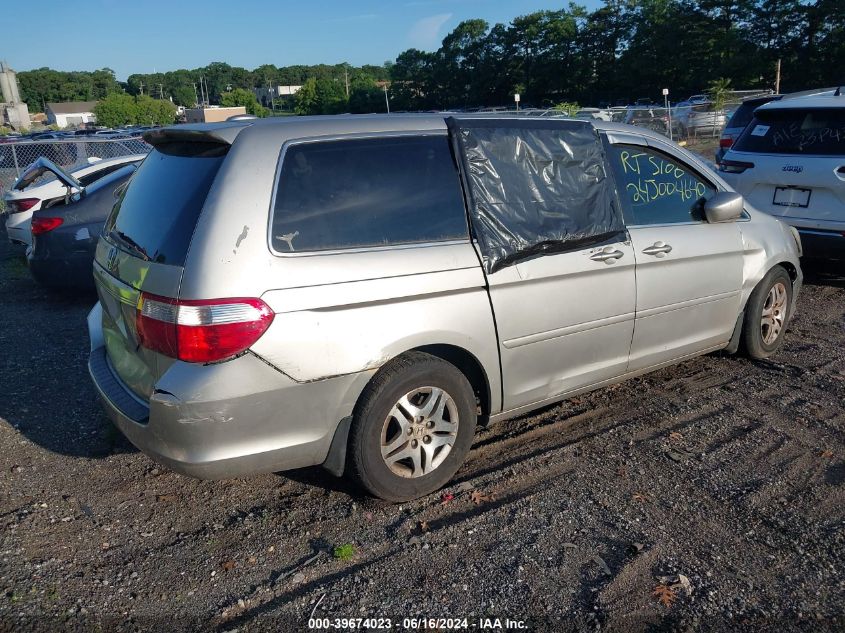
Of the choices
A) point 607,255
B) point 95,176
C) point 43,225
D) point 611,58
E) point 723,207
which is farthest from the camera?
point 611,58

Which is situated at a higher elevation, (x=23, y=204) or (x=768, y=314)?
(x=23, y=204)

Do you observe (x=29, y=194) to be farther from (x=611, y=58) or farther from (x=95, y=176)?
(x=611, y=58)

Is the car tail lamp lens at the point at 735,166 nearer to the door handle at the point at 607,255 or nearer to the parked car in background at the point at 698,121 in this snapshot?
the door handle at the point at 607,255

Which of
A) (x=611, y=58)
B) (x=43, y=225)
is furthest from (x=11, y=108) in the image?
(x=43, y=225)

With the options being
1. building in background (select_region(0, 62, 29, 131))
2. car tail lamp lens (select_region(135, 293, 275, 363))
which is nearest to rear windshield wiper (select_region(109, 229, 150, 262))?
car tail lamp lens (select_region(135, 293, 275, 363))

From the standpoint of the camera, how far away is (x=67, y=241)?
748 centimetres

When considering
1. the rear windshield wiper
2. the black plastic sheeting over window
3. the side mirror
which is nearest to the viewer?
the rear windshield wiper

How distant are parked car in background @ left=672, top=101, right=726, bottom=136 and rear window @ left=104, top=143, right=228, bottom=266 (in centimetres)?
2545

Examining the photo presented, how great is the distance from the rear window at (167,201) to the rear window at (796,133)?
237 inches

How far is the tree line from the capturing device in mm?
52375

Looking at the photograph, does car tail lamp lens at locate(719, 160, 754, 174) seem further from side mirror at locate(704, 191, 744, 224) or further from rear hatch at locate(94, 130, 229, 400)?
rear hatch at locate(94, 130, 229, 400)

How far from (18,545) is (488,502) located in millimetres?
2273

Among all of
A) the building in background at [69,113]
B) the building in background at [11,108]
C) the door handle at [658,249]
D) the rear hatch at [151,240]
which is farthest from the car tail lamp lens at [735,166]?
the building in background at [69,113]

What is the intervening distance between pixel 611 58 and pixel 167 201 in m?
80.6
